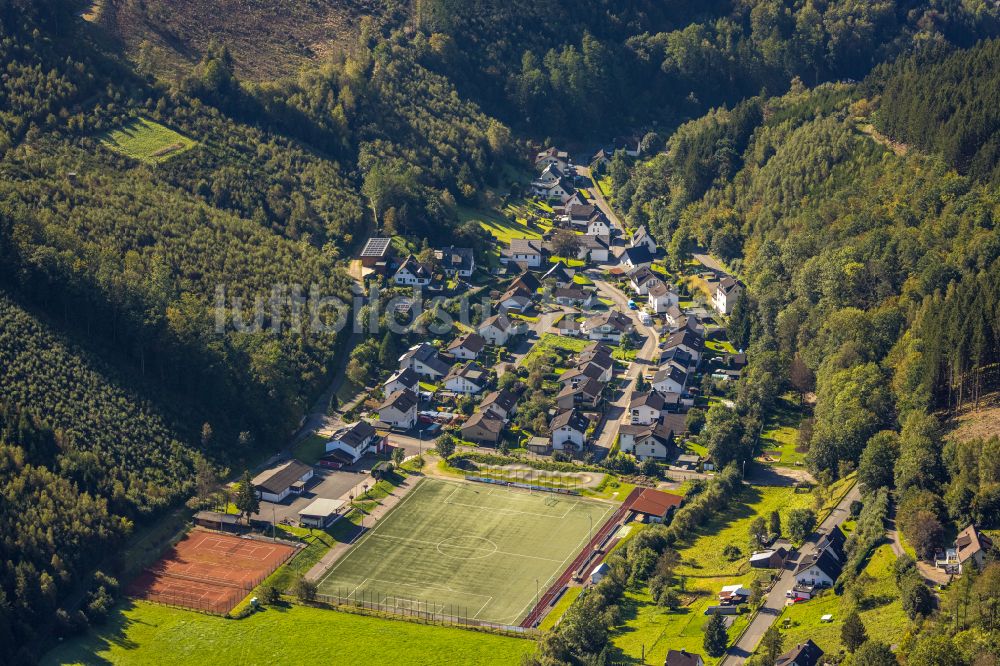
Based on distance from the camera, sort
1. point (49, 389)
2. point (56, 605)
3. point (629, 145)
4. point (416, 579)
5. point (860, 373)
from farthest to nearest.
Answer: point (629, 145)
point (860, 373)
point (49, 389)
point (416, 579)
point (56, 605)

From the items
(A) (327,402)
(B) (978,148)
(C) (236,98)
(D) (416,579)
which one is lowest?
(D) (416,579)

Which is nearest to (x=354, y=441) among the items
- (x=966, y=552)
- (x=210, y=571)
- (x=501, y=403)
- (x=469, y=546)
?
(x=501, y=403)

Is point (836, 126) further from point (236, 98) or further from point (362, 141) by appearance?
point (236, 98)

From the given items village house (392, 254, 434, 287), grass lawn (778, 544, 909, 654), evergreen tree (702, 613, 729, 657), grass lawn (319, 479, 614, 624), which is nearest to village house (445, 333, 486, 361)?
village house (392, 254, 434, 287)

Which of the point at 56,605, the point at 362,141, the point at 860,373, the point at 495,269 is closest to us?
the point at 56,605

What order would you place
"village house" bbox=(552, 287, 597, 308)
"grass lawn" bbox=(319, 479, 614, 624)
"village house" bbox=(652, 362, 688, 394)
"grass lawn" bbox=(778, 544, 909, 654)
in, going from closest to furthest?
"grass lawn" bbox=(778, 544, 909, 654) → "grass lawn" bbox=(319, 479, 614, 624) → "village house" bbox=(652, 362, 688, 394) → "village house" bbox=(552, 287, 597, 308)

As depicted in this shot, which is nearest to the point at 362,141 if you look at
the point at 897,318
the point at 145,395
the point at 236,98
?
the point at 236,98

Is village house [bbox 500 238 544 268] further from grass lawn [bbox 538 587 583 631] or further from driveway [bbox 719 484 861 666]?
grass lawn [bbox 538 587 583 631]
